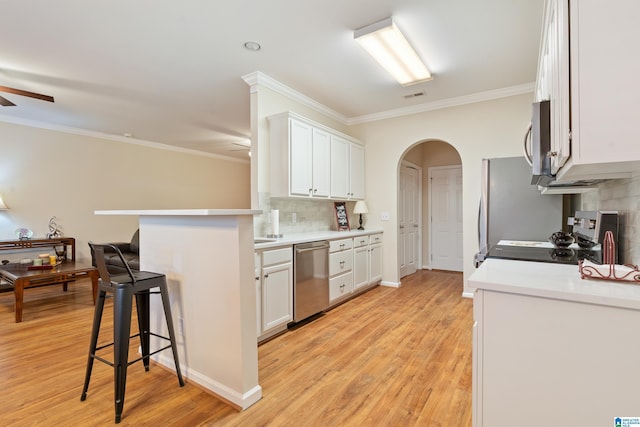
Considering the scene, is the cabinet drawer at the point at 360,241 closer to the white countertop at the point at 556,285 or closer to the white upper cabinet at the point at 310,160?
the white upper cabinet at the point at 310,160

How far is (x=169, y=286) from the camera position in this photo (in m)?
2.21

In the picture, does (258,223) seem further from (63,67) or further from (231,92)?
(63,67)

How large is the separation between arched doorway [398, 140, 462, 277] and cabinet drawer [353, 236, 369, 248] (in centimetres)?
149

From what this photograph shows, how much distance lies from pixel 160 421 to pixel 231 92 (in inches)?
136

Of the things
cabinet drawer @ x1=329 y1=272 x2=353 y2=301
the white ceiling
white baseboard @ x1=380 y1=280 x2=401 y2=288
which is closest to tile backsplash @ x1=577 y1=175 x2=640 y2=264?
the white ceiling

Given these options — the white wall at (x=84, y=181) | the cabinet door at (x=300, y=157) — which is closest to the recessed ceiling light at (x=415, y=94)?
the cabinet door at (x=300, y=157)

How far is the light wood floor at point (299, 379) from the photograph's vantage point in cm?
178

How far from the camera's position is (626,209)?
1.60m

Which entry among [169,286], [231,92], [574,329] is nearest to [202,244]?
[169,286]

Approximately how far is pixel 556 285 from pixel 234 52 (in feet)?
9.94

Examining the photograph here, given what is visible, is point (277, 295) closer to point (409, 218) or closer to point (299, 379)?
point (299, 379)

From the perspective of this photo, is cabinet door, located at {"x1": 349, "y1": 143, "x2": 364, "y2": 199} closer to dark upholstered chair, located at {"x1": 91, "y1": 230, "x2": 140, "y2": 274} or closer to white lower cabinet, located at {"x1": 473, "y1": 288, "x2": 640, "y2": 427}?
dark upholstered chair, located at {"x1": 91, "y1": 230, "x2": 140, "y2": 274}

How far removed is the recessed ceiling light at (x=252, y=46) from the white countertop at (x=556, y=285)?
2583mm

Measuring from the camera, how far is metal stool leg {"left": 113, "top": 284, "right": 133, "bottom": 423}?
173 centimetres
